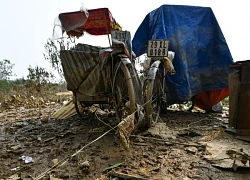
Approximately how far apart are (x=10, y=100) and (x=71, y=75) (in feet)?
17.5

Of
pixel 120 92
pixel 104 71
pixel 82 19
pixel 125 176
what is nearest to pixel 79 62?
pixel 104 71

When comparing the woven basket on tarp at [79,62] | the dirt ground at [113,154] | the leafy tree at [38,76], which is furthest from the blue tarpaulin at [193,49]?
the leafy tree at [38,76]

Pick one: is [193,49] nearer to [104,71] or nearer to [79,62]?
[104,71]

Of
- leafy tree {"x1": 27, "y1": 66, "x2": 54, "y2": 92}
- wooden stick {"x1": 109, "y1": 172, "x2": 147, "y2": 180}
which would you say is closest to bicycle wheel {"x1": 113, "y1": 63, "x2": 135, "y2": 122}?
wooden stick {"x1": 109, "y1": 172, "x2": 147, "y2": 180}

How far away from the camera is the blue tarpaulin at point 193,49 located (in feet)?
15.3

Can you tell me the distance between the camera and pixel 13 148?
116 inches

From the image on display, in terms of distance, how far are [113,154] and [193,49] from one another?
3.20 m

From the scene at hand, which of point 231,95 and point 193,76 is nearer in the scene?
point 231,95

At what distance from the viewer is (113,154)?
2482 millimetres

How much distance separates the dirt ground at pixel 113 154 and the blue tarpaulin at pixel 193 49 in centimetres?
102

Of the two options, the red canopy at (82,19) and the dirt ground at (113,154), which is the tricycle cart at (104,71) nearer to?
the red canopy at (82,19)

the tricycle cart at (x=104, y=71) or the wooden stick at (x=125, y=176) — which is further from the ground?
the tricycle cart at (x=104, y=71)

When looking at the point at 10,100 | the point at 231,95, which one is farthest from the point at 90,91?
the point at 10,100

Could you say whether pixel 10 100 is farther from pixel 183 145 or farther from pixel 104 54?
pixel 183 145
